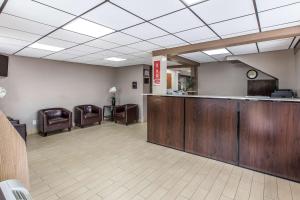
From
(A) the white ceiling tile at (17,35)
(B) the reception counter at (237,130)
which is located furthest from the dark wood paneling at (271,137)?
(A) the white ceiling tile at (17,35)

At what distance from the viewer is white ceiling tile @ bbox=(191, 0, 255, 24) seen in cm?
216

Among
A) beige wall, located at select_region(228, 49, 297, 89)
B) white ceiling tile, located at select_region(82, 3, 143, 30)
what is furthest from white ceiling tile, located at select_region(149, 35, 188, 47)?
beige wall, located at select_region(228, 49, 297, 89)

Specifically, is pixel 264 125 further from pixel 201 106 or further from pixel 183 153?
pixel 183 153

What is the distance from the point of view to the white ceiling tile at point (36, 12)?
2139 millimetres

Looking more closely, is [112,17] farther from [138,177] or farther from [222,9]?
[138,177]

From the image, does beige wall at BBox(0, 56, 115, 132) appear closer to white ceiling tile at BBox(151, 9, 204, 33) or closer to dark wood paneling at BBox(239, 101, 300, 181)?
white ceiling tile at BBox(151, 9, 204, 33)

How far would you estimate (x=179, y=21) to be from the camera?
2705 mm

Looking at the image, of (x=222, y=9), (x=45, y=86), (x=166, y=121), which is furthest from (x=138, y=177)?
(x=45, y=86)

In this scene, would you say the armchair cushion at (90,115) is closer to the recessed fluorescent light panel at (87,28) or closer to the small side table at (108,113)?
the small side table at (108,113)

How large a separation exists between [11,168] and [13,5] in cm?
227

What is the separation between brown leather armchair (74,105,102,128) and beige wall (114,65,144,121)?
5.08 ft

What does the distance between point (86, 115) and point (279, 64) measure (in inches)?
252

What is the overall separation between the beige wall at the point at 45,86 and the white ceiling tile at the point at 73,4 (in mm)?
4179

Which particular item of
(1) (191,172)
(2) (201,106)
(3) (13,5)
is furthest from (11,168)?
(2) (201,106)
